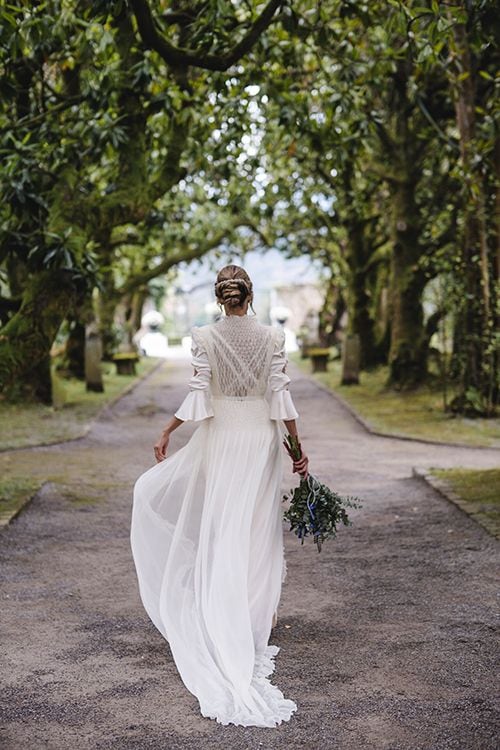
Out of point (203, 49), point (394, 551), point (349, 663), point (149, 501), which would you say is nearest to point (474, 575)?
point (394, 551)

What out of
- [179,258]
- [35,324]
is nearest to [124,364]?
[179,258]

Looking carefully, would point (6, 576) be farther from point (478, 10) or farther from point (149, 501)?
point (478, 10)

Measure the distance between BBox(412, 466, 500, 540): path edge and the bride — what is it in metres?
3.16

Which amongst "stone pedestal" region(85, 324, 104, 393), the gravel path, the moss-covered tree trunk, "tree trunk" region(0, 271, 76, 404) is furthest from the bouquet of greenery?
the moss-covered tree trunk

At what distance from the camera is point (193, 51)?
9.12 m

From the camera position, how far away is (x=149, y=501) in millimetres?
5543

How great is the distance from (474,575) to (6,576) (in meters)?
3.32

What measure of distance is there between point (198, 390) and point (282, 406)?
0.48 m

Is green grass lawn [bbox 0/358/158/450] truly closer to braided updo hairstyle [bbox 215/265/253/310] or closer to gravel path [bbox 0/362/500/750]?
gravel path [bbox 0/362/500/750]

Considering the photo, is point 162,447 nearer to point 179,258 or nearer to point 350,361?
point 350,361

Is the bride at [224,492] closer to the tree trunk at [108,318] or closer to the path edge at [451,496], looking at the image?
the path edge at [451,496]

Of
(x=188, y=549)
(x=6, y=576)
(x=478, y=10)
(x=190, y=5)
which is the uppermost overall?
(x=190, y=5)

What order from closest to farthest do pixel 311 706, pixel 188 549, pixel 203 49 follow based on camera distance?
pixel 311 706 → pixel 188 549 → pixel 203 49

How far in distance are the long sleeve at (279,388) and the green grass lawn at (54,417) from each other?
9.30m
